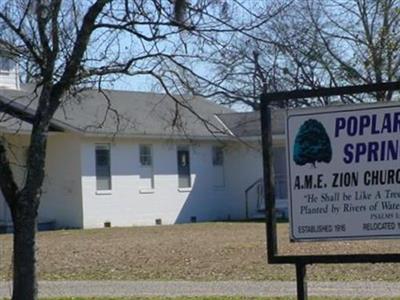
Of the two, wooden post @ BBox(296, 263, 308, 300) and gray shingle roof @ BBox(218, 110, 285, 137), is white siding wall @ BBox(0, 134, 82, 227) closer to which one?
gray shingle roof @ BBox(218, 110, 285, 137)

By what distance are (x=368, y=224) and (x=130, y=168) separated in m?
25.2

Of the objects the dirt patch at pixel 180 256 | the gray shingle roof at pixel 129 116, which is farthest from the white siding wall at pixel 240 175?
the dirt patch at pixel 180 256

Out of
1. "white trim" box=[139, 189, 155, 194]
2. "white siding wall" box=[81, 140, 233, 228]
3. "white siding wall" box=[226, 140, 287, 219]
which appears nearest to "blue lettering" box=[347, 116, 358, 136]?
"white siding wall" box=[81, 140, 233, 228]

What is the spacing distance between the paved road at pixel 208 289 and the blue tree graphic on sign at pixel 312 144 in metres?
4.03

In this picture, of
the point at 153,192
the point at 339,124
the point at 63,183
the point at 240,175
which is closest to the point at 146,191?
the point at 153,192

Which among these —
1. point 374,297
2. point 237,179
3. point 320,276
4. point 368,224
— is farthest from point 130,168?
point 368,224

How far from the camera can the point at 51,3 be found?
1059 centimetres

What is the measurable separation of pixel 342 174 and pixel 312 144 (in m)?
0.45

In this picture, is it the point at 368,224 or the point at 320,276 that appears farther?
the point at 320,276

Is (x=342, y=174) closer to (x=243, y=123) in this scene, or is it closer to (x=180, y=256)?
(x=180, y=256)

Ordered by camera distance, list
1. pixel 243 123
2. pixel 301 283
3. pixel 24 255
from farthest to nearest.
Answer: pixel 243 123
pixel 24 255
pixel 301 283

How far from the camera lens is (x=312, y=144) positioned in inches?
384

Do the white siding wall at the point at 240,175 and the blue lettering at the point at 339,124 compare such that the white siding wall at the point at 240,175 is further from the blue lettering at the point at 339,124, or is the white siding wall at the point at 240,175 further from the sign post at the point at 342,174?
the blue lettering at the point at 339,124

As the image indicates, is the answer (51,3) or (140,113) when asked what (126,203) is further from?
Result: (51,3)
